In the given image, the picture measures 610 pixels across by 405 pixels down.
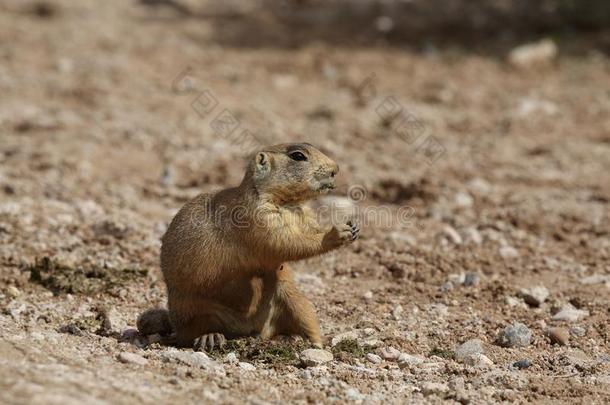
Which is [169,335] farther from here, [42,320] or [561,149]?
[561,149]

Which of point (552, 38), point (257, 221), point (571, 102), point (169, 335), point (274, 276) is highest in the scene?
point (552, 38)

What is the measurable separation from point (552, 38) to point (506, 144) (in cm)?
391

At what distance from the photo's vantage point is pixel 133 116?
9.95 meters

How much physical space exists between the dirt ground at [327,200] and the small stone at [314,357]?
0.15 ft

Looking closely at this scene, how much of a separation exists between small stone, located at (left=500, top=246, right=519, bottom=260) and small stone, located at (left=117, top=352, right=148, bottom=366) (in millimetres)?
3471

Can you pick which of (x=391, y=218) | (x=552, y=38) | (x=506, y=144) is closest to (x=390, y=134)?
(x=506, y=144)

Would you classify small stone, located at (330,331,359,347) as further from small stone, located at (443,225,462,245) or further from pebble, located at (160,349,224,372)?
small stone, located at (443,225,462,245)

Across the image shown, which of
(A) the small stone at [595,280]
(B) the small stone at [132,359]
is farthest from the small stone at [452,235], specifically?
(B) the small stone at [132,359]

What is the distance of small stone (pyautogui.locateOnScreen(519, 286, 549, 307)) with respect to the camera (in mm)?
6004

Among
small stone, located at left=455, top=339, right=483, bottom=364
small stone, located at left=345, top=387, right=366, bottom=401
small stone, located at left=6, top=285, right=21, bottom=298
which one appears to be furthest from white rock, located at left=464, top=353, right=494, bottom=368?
small stone, located at left=6, top=285, right=21, bottom=298

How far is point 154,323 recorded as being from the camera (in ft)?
17.5

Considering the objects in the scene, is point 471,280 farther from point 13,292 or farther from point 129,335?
point 13,292

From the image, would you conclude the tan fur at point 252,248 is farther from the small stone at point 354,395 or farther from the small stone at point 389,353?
the small stone at point 354,395

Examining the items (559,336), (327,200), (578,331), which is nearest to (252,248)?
(559,336)
